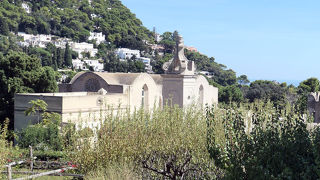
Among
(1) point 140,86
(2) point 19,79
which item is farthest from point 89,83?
(2) point 19,79

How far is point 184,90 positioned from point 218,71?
9115 cm

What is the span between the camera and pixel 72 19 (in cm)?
14925

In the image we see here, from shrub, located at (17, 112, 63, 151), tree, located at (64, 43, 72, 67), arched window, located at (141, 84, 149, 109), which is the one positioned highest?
tree, located at (64, 43, 72, 67)

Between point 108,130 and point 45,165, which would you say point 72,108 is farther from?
point 108,130

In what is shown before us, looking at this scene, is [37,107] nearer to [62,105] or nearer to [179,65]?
[62,105]

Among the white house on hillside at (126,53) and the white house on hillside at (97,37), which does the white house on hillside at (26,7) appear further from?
the white house on hillside at (126,53)

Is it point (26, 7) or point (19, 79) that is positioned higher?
point (26, 7)

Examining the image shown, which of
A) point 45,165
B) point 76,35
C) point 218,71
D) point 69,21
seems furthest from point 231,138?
point 69,21

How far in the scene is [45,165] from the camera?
14328 millimetres

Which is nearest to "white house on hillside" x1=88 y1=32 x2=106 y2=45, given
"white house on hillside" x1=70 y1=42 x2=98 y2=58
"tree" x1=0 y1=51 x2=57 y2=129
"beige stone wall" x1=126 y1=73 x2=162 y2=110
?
"white house on hillside" x1=70 y1=42 x2=98 y2=58

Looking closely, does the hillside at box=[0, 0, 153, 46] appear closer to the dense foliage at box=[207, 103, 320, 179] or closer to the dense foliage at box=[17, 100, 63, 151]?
the dense foliage at box=[17, 100, 63, 151]

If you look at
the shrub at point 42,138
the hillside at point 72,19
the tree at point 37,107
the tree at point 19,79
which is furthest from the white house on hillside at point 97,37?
the shrub at point 42,138

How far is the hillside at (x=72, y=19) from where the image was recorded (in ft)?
438

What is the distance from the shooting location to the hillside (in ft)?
438
